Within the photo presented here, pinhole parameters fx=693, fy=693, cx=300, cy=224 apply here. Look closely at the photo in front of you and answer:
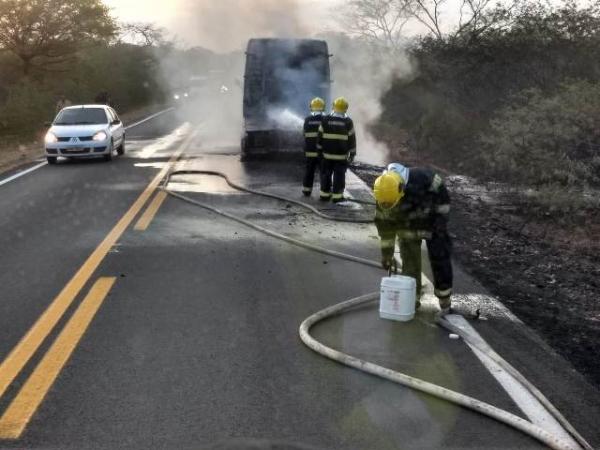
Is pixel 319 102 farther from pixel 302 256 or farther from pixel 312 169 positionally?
pixel 302 256

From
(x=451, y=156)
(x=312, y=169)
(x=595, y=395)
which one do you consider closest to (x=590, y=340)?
(x=595, y=395)

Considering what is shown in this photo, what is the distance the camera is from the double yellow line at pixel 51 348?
3.94m

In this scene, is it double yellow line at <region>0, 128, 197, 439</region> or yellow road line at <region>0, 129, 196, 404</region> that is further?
yellow road line at <region>0, 129, 196, 404</region>

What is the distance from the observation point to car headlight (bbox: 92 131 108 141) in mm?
17222

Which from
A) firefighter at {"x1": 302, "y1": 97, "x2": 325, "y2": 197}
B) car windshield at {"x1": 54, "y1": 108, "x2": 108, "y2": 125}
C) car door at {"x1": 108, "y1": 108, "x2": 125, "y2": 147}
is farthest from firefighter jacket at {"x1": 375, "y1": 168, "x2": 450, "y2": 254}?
car windshield at {"x1": 54, "y1": 108, "x2": 108, "y2": 125}

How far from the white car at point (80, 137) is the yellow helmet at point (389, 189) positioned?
1311 cm

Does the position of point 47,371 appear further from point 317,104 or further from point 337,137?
point 317,104

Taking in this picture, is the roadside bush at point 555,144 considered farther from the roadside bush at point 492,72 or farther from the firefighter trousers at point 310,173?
the firefighter trousers at point 310,173

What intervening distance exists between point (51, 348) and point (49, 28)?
33649 millimetres

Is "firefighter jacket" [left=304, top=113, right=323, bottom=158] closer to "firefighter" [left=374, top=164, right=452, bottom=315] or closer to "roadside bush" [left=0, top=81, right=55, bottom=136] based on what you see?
"firefighter" [left=374, top=164, right=452, bottom=315]

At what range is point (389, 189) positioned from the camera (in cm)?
541

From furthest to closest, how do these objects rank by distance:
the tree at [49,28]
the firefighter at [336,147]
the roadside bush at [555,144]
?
the tree at [49,28], the roadside bush at [555,144], the firefighter at [336,147]

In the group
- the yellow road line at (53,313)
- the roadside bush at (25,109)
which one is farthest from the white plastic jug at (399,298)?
the roadside bush at (25,109)

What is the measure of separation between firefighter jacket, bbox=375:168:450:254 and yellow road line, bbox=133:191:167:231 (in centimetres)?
455
